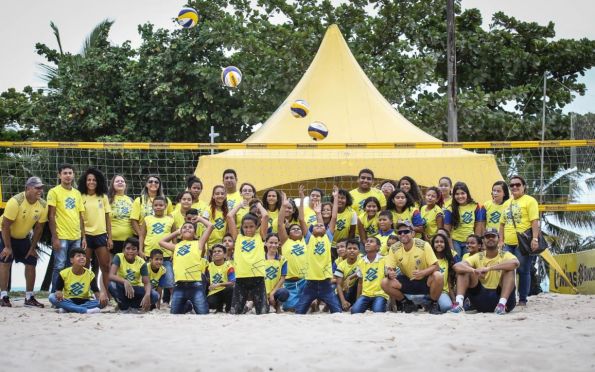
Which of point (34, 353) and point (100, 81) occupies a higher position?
point (100, 81)

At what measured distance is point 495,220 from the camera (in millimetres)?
10383

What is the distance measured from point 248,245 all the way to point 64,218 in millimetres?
1815

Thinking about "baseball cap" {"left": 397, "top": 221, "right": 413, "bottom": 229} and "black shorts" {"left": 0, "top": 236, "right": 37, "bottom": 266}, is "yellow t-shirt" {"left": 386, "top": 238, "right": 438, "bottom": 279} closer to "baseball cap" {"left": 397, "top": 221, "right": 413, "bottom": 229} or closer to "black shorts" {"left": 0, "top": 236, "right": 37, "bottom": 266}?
"baseball cap" {"left": 397, "top": 221, "right": 413, "bottom": 229}

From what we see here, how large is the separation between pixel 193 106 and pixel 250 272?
11.6 m

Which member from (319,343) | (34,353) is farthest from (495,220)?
(34,353)

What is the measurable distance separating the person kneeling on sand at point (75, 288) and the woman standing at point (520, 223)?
13.2 ft

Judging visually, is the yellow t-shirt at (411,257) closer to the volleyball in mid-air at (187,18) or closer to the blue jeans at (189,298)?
the blue jeans at (189,298)

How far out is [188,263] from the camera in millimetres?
9625

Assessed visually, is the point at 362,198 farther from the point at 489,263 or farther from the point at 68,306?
the point at 68,306

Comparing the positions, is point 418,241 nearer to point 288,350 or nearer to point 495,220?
point 495,220

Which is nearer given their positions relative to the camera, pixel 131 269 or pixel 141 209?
pixel 131 269

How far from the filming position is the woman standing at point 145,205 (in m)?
10.4

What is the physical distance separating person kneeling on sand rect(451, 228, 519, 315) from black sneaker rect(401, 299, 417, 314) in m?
0.40

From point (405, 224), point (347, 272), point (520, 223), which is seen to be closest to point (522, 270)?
point (520, 223)
